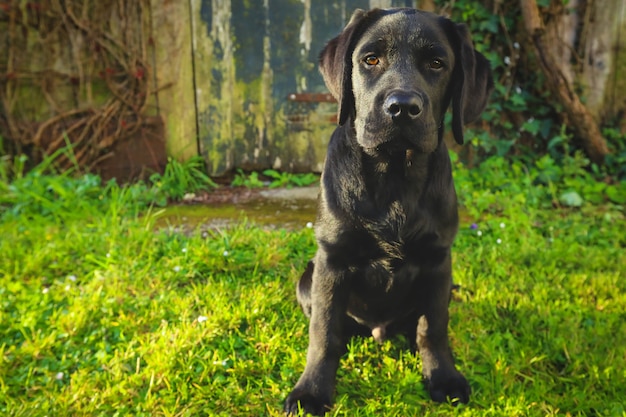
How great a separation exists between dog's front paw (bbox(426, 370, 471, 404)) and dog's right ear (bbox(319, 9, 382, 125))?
41.1 inches

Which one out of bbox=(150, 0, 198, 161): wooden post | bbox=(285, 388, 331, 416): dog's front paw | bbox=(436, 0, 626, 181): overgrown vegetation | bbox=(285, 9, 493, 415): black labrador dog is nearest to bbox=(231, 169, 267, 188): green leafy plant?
bbox=(150, 0, 198, 161): wooden post

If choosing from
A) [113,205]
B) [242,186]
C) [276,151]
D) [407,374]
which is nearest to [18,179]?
[113,205]

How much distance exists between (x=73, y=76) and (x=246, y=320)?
9.75 ft

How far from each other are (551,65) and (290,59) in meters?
2.09

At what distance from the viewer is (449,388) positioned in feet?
7.01

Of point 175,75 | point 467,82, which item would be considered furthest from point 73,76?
point 467,82

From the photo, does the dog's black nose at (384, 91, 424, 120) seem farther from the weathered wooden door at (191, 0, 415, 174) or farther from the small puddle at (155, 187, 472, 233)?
the weathered wooden door at (191, 0, 415, 174)

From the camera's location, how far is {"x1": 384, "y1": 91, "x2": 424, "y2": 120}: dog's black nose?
1.82m

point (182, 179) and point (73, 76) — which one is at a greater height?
point (73, 76)

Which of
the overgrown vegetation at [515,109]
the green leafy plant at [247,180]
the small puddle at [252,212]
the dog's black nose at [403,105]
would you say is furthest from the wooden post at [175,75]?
the dog's black nose at [403,105]

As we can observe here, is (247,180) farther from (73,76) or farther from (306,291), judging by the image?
(306,291)

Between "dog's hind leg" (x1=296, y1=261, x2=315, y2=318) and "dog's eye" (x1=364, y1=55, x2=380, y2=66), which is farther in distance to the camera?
"dog's hind leg" (x1=296, y1=261, x2=315, y2=318)

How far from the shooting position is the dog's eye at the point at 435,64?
199 cm

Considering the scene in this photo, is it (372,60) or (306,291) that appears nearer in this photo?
(372,60)
